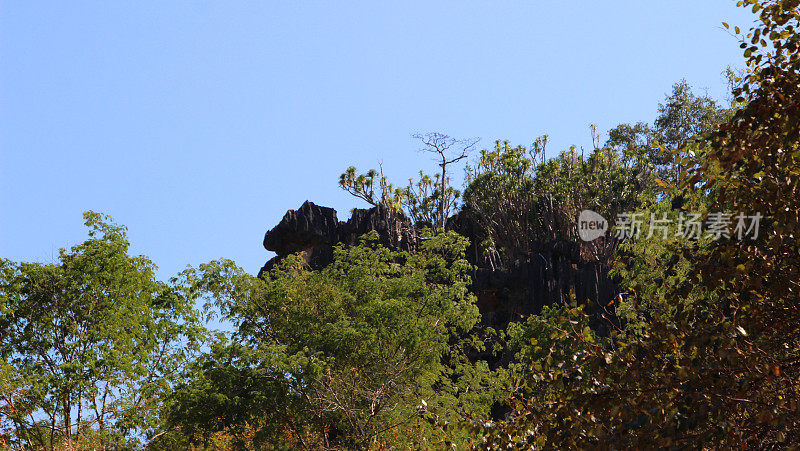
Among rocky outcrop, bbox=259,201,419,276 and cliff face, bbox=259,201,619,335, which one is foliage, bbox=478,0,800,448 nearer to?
cliff face, bbox=259,201,619,335

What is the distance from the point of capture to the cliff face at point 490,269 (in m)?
30.0

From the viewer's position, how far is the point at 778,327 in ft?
17.7

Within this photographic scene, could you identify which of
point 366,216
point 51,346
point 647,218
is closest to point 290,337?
point 51,346

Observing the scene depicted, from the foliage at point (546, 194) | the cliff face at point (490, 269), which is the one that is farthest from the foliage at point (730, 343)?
the foliage at point (546, 194)

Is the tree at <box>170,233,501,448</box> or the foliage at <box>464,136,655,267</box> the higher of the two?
the foliage at <box>464,136,655,267</box>

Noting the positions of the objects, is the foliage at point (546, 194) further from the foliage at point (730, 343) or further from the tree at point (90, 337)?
the foliage at point (730, 343)

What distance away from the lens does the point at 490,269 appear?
119 feet

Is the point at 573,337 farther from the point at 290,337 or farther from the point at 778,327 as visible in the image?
the point at 290,337

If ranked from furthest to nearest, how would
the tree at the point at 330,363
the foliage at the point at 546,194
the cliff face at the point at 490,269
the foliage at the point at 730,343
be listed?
the foliage at the point at 546,194 < the cliff face at the point at 490,269 < the tree at the point at 330,363 < the foliage at the point at 730,343

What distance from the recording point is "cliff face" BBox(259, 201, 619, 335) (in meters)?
30.0

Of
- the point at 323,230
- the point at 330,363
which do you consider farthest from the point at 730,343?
the point at 323,230

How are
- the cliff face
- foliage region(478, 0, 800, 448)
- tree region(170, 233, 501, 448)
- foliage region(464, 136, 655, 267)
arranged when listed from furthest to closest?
1. foliage region(464, 136, 655, 267)
2. the cliff face
3. tree region(170, 233, 501, 448)
4. foliage region(478, 0, 800, 448)

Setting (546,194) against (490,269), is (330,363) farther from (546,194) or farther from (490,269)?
(546,194)

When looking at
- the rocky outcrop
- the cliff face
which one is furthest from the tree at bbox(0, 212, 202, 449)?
the rocky outcrop
